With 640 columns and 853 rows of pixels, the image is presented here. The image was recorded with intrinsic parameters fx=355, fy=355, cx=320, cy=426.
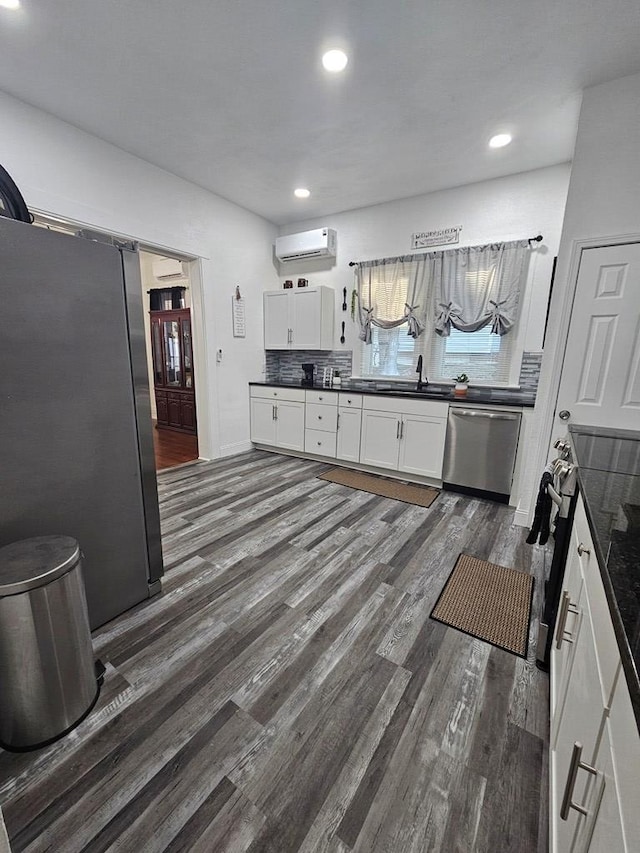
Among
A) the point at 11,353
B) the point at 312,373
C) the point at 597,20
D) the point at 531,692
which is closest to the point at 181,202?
the point at 312,373

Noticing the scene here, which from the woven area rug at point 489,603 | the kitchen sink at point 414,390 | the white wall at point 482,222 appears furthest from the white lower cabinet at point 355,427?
the woven area rug at point 489,603

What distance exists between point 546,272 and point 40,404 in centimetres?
387

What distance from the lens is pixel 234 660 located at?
5.03ft

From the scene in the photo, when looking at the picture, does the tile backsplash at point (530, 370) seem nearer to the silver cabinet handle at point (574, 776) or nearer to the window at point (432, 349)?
the window at point (432, 349)

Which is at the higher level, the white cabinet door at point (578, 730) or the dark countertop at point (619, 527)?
the dark countertop at point (619, 527)

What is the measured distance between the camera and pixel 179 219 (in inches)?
142

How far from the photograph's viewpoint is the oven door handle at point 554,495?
1.45m

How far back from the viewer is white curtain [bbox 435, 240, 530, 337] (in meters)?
3.31

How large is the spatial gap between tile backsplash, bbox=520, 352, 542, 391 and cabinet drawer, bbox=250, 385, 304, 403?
233 centimetres

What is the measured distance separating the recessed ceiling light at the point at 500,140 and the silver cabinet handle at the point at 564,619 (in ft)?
10.5

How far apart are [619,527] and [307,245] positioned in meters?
4.35

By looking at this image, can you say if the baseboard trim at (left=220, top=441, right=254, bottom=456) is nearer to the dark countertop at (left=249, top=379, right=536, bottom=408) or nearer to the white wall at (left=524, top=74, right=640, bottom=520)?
the dark countertop at (left=249, top=379, right=536, bottom=408)

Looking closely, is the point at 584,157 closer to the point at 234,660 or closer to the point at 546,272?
the point at 546,272

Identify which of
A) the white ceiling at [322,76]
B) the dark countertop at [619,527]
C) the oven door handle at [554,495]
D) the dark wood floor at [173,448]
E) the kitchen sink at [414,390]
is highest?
the white ceiling at [322,76]
